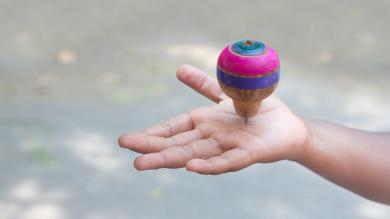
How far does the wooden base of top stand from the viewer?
144cm

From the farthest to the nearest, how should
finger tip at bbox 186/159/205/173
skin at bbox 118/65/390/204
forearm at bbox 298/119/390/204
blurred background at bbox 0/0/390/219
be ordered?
blurred background at bbox 0/0/390/219, forearm at bbox 298/119/390/204, skin at bbox 118/65/390/204, finger tip at bbox 186/159/205/173

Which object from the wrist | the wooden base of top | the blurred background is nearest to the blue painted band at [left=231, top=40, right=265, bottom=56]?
the wooden base of top

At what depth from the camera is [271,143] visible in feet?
4.74

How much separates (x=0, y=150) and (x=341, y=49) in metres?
2.03

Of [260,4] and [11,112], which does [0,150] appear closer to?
[11,112]

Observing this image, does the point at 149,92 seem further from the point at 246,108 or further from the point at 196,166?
the point at 196,166

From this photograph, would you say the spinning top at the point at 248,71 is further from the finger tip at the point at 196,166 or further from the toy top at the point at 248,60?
the finger tip at the point at 196,166

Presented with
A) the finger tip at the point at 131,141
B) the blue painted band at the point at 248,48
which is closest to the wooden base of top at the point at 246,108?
the blue painted band at the point at 248,48

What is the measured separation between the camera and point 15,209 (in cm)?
258

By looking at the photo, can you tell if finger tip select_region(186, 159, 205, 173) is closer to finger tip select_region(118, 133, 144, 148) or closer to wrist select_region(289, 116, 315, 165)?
finger tip select_region(118, 133, 144, 148)

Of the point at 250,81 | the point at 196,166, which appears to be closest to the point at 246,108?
the point at 250,81

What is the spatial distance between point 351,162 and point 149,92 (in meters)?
1.89

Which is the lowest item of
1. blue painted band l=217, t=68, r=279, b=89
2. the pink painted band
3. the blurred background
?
the blurred background

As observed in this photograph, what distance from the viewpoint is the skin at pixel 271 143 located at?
142 centimetres
